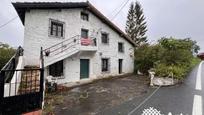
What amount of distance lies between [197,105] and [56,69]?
10.9 metres

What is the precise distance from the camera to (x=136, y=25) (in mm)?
43906

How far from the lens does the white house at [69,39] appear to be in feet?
47.1

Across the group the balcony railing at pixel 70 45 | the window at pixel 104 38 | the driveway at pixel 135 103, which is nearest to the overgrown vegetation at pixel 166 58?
the driveway at pixel 135 103

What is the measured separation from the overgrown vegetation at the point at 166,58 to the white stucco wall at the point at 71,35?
11.3ft

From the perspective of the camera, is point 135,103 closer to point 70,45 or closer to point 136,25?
point 70,45

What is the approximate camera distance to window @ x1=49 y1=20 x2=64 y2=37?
1511cm

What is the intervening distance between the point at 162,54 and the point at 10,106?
50.5ft

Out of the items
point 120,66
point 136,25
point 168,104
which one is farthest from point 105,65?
point 136,25

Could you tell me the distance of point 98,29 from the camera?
19078 millimetres

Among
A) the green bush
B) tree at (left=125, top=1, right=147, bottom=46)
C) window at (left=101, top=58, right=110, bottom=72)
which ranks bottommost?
the green bush

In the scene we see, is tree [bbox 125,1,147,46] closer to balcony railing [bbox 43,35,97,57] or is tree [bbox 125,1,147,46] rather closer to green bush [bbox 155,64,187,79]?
balcony railing [bbox 43,35,97,57]

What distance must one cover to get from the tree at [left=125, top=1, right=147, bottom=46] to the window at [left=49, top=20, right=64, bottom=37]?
95.4 ft

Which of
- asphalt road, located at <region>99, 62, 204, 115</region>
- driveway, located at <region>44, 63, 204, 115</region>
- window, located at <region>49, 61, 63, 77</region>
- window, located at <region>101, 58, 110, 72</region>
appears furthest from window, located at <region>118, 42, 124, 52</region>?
asphalt road, located at <region>99, 62, 204, 115</region>

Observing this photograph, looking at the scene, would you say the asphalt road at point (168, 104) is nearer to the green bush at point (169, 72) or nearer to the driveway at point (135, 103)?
the driveway at point (135, 103)
